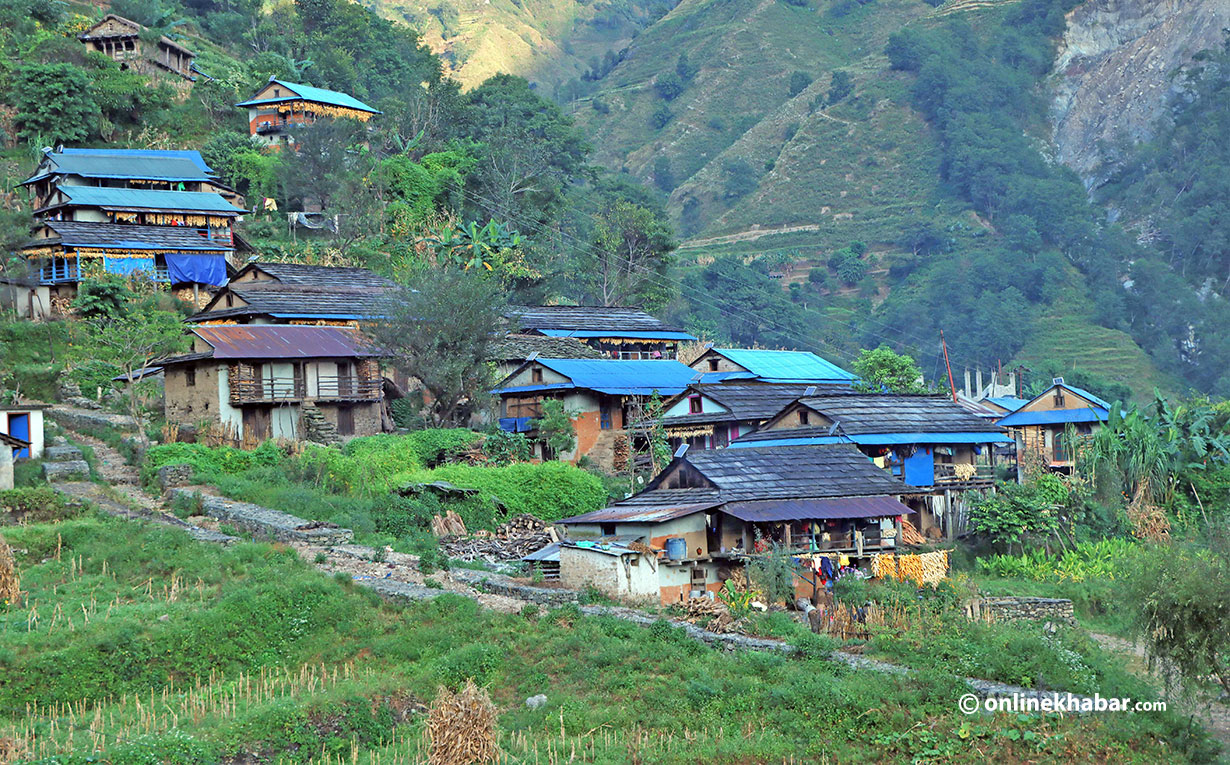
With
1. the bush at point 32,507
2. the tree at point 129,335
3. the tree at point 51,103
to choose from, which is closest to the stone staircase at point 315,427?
the tree at point 129,335

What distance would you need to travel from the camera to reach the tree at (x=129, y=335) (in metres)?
41.4

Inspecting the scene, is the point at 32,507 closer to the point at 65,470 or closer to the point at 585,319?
the point at 65,470

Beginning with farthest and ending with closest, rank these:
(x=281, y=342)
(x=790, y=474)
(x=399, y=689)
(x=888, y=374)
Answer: (x=888, y=374)
(x=281, y=342)
(x=790, y=474)
(x=399, y=689)

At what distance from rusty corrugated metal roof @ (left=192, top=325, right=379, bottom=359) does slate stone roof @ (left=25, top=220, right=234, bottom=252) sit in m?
15.7

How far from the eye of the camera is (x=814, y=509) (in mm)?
31016

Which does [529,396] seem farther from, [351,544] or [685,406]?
[351,544]

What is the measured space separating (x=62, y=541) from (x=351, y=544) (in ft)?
23.4

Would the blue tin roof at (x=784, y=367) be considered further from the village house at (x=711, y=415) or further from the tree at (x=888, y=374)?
the village house at (x=711, y=415)

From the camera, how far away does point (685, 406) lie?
45594 mm

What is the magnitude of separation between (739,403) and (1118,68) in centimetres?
12778

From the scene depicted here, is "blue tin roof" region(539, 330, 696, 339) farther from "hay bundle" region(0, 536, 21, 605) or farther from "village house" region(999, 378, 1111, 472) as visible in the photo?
"hay bundle" region(0, 536, 21, 605)

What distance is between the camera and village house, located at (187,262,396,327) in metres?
49.0

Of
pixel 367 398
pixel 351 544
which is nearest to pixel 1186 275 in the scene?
pixel 367 398

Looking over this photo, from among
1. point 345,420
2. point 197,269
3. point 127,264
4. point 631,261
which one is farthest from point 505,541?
point 631,261
